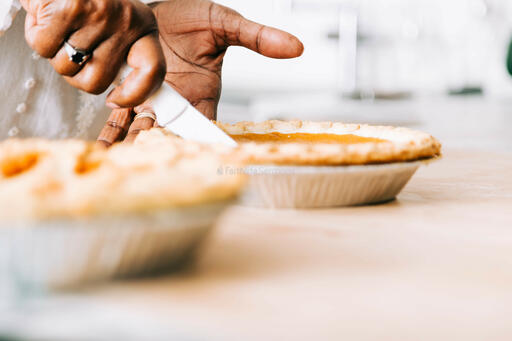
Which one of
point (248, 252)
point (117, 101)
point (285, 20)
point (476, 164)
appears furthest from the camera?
point (285, 20)

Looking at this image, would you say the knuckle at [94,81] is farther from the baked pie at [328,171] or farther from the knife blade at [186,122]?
the baked pie at [328,171]

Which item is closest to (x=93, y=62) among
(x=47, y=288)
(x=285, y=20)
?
(x=47, y=288)

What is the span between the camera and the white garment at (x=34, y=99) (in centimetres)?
123

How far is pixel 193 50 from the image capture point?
1.25m

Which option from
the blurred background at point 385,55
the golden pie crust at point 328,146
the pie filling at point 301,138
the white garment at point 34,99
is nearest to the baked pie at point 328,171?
the golden pie crust at point 328,146

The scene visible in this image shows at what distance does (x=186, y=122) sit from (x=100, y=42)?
180 mm

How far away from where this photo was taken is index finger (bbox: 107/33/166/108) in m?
0.69

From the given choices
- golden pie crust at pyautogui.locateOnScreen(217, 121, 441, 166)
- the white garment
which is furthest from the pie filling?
the white garment

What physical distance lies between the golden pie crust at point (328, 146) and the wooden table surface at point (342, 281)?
0.18ft

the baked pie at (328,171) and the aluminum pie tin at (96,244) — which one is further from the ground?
the aluminum pie tin at (96,244)

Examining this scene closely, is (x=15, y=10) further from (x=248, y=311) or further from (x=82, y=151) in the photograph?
(x=248, y=311)

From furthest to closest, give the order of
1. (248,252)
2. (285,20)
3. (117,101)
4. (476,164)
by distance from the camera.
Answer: (285,20) → (476,164) → (117,101) → (248,252)

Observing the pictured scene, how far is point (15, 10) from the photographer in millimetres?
1012

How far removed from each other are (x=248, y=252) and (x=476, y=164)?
0.69 m
